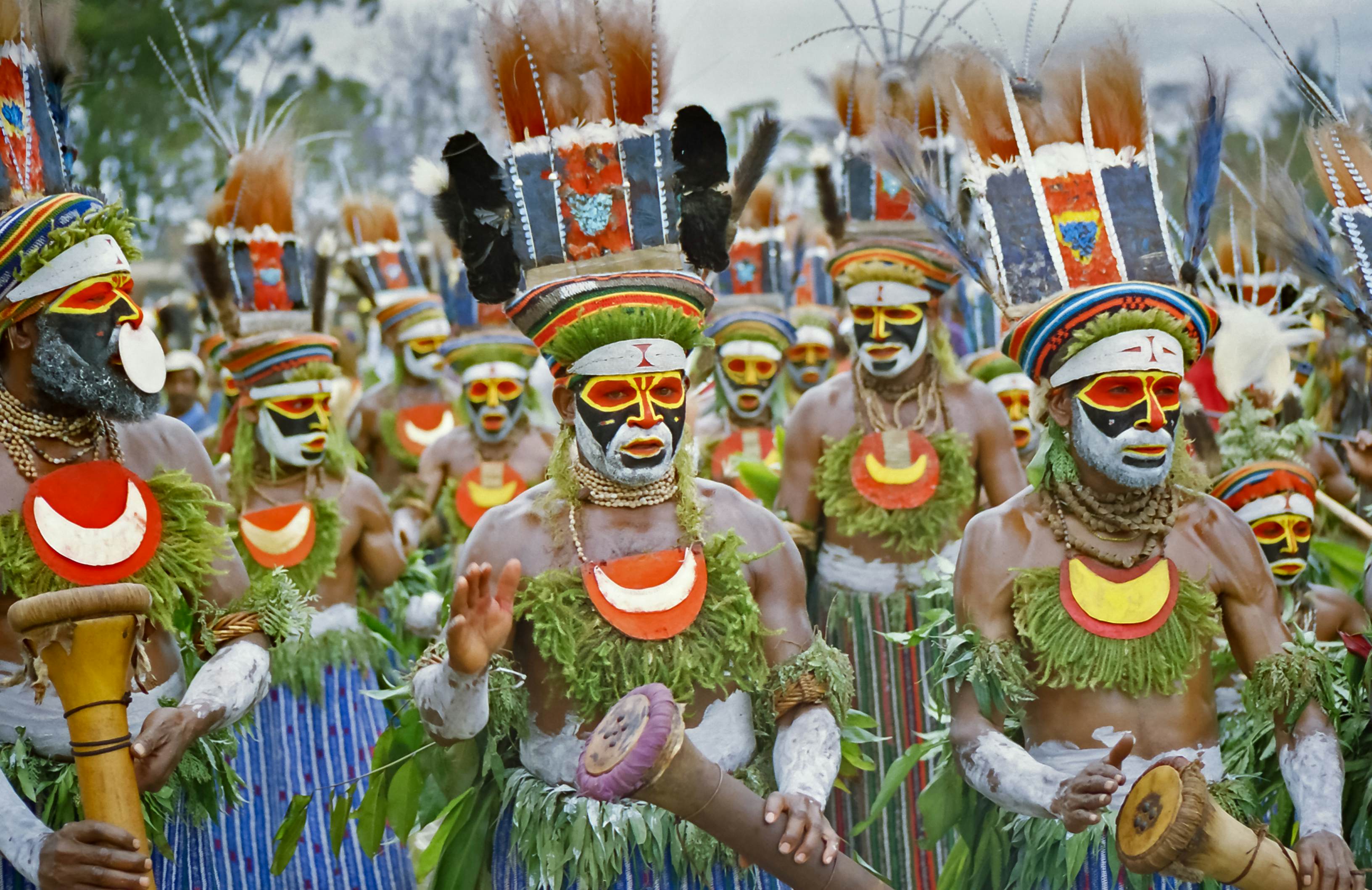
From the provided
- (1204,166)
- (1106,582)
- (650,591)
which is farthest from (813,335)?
(650,591)

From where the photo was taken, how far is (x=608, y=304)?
404cm

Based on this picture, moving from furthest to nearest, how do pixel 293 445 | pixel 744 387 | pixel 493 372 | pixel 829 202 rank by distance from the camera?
1. pixel 744 387
2. pixel 493 372
3. pixel 829 202
4. pixel 293 445

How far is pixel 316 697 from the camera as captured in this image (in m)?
6.42

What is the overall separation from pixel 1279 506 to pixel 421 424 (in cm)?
597

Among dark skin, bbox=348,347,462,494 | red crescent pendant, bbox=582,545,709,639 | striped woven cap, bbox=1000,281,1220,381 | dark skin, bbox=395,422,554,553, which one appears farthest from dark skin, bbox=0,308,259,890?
dark skin, bbox=348,347,462,494

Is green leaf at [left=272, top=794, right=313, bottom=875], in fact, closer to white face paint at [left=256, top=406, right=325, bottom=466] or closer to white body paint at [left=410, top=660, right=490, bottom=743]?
white body paint at [left=410, top=660, right=490, bottom=743]

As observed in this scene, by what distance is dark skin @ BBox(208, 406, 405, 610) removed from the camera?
22.1 ft

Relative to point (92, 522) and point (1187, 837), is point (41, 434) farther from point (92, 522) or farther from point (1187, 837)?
point (1187, 837)

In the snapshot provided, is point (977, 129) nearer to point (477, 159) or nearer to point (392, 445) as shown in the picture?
point (477, 159)

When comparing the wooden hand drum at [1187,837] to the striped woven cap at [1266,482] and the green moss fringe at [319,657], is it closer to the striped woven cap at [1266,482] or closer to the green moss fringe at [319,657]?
the striped woven cap at [1266,482]

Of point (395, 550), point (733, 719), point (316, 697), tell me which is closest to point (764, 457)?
point (395, 550)

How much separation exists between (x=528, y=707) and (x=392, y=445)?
250 inches

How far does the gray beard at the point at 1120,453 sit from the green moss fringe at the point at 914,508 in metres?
2.41

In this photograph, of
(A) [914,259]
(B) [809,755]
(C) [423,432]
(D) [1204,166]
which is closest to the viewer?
(B) [809,755]
